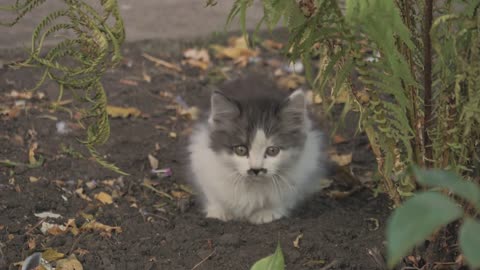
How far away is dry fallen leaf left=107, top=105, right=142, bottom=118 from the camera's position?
4.52 meters

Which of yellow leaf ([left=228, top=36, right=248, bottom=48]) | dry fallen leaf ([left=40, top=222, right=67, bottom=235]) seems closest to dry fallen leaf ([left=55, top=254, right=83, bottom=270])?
dry fallen leaf ([left=40, top=222, right=67, bottom=235])

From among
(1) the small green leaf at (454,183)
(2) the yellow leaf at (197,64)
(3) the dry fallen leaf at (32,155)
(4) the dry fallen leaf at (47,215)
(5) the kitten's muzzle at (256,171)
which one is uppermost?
(1) the small green leaf at (454,183)

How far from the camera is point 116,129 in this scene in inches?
173

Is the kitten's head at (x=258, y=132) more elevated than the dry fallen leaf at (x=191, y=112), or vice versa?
the kitten's head at (x=258, y=132)

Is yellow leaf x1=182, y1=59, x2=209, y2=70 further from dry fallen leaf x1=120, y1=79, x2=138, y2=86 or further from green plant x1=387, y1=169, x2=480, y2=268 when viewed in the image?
green plant x1=387, y1=169, x2=480, y2=268

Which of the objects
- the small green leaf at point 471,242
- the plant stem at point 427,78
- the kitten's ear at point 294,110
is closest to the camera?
the small green leaf at point 471,242

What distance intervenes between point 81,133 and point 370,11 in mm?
2751

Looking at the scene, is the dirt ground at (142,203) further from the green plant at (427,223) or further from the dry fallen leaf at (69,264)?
the green plant at (427,223)

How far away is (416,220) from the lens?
80cm

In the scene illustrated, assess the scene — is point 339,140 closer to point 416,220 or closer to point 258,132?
point 258,132

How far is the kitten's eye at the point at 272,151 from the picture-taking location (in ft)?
12.0

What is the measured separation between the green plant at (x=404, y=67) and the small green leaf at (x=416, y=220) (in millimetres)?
942

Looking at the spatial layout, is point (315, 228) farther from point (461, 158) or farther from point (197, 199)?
point (461, 158)

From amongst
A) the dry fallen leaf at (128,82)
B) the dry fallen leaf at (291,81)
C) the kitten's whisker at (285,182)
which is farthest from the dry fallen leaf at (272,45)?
the kitten's whisker at (285,182)
